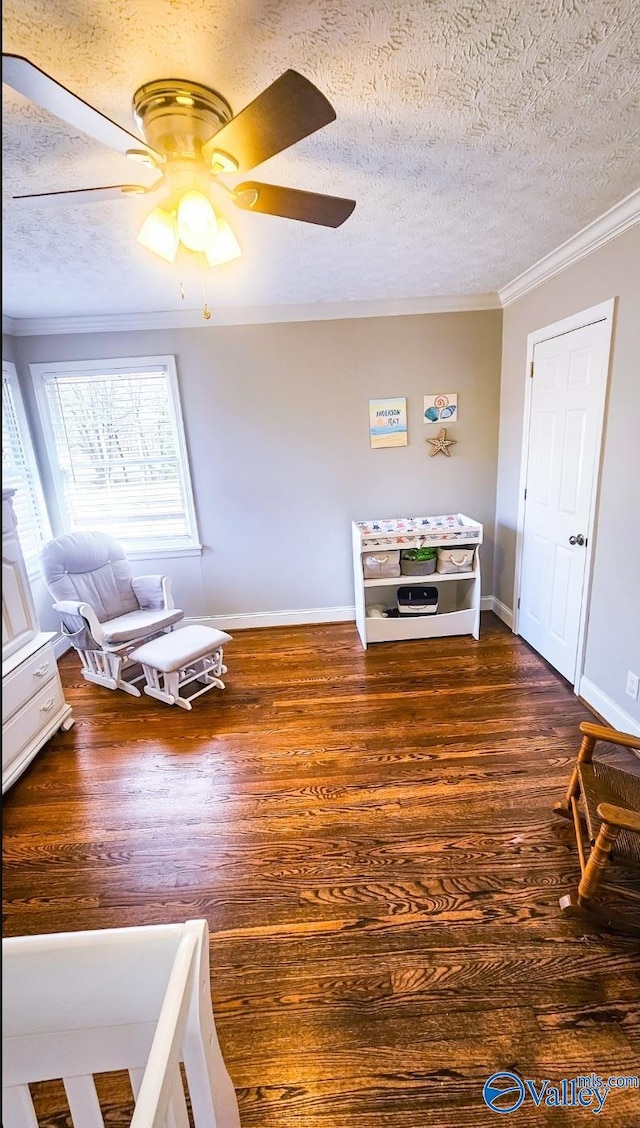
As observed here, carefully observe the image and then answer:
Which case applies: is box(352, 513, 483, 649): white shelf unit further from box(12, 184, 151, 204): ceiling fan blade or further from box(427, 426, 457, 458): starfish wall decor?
box(12, 184, 151, 204): ceiling fan blade

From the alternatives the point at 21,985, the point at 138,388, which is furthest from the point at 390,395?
the point at 21,985

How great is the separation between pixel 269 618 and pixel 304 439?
56.9 inches

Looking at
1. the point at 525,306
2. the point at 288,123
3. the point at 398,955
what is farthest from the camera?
the point at 525,306

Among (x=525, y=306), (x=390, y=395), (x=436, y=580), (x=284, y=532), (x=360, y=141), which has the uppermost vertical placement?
(x=360, y=141)

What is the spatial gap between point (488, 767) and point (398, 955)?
944 mm

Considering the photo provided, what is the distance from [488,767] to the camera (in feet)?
7.28

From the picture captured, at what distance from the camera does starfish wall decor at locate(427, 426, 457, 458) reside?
3535mm

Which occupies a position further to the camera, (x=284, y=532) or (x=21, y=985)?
(x=284, y=532)

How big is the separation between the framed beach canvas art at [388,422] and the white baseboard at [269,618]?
4.45 feet

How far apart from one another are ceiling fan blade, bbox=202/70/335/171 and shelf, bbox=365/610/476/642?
2699mm

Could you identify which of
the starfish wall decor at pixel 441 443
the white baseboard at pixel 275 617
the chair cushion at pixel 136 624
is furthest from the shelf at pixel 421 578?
the chair cushion at pixel 136 624

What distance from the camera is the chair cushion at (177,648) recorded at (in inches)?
109

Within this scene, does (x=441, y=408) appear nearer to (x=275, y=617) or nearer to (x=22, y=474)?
(x=275, y=617)

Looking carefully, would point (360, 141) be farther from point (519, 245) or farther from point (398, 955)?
point (398, 955)
